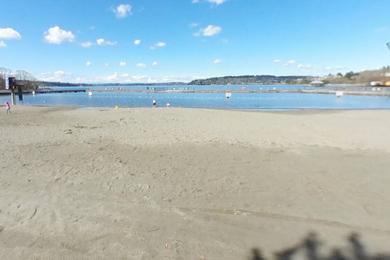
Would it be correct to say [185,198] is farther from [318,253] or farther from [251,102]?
[251,102]

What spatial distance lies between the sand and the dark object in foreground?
14 centimetres

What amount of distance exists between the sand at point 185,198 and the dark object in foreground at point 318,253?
0.14 meters

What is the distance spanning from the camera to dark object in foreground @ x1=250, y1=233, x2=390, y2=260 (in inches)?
163

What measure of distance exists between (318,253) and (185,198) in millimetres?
2656

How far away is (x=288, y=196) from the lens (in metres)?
6.32

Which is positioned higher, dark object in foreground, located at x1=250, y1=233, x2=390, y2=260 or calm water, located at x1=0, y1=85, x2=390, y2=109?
calm water, located at x1=0, y1=85, x2=390, y2=109

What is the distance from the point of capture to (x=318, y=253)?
167 inches

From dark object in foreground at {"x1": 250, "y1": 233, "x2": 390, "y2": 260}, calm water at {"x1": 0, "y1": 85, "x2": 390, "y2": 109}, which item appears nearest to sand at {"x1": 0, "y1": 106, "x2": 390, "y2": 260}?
dark object in foreground at {"x1": 250, "y1": 233, "x2": 390, "y2": 260}

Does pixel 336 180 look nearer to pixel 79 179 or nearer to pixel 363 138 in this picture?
pixel 79 179

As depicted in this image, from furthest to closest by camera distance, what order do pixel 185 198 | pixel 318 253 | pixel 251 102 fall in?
1. pixel 251 102
2. pixel 185 198
3. pixel 318 253

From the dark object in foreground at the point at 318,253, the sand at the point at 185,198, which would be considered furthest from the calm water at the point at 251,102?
the dark object in foreground at the point at 318,253

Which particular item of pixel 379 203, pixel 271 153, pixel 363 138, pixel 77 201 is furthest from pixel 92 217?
pixel 363 138

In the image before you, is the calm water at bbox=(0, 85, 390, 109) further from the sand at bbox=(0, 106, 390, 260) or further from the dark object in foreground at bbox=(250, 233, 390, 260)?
the dark object in foreground at bbox=(250, 233, 390, 260)

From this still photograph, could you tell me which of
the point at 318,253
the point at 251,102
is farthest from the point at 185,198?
the point at 251,102
